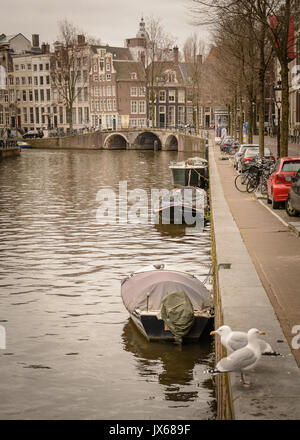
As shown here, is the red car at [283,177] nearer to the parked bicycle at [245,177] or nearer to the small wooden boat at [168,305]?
the parked bicycle at [245,177]

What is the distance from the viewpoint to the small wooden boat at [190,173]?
122 feet

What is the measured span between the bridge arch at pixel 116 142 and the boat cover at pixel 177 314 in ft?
250

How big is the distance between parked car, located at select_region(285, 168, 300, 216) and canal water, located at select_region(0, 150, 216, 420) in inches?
106

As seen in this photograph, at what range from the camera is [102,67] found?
98.6 meters

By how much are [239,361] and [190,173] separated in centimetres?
3062

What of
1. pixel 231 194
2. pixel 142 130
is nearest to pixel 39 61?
pixel 142 130

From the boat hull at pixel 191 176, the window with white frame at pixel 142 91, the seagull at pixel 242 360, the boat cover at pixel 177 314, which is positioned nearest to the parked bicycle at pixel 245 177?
the boat hull at pixel 191 176

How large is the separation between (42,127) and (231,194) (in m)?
84.8

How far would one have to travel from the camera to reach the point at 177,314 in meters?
11.1

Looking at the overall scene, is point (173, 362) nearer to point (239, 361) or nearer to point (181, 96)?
point (239, 361)

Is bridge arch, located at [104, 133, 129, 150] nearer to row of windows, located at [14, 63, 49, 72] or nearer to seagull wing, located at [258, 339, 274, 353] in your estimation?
row of windows, located at [14, 63, 49, 72]

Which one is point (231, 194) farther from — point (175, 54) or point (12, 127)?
point (12, 127)

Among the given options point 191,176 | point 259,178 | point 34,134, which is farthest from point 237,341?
point 34,134

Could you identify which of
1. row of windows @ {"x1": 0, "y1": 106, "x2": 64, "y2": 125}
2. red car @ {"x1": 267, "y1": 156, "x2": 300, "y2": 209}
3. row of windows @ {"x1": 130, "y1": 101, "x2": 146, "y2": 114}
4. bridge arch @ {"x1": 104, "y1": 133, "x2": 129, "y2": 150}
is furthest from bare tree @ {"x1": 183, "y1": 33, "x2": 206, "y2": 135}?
red car @ {"x1": 267, "y1": 156, "x2": 300, "y2": 209}
